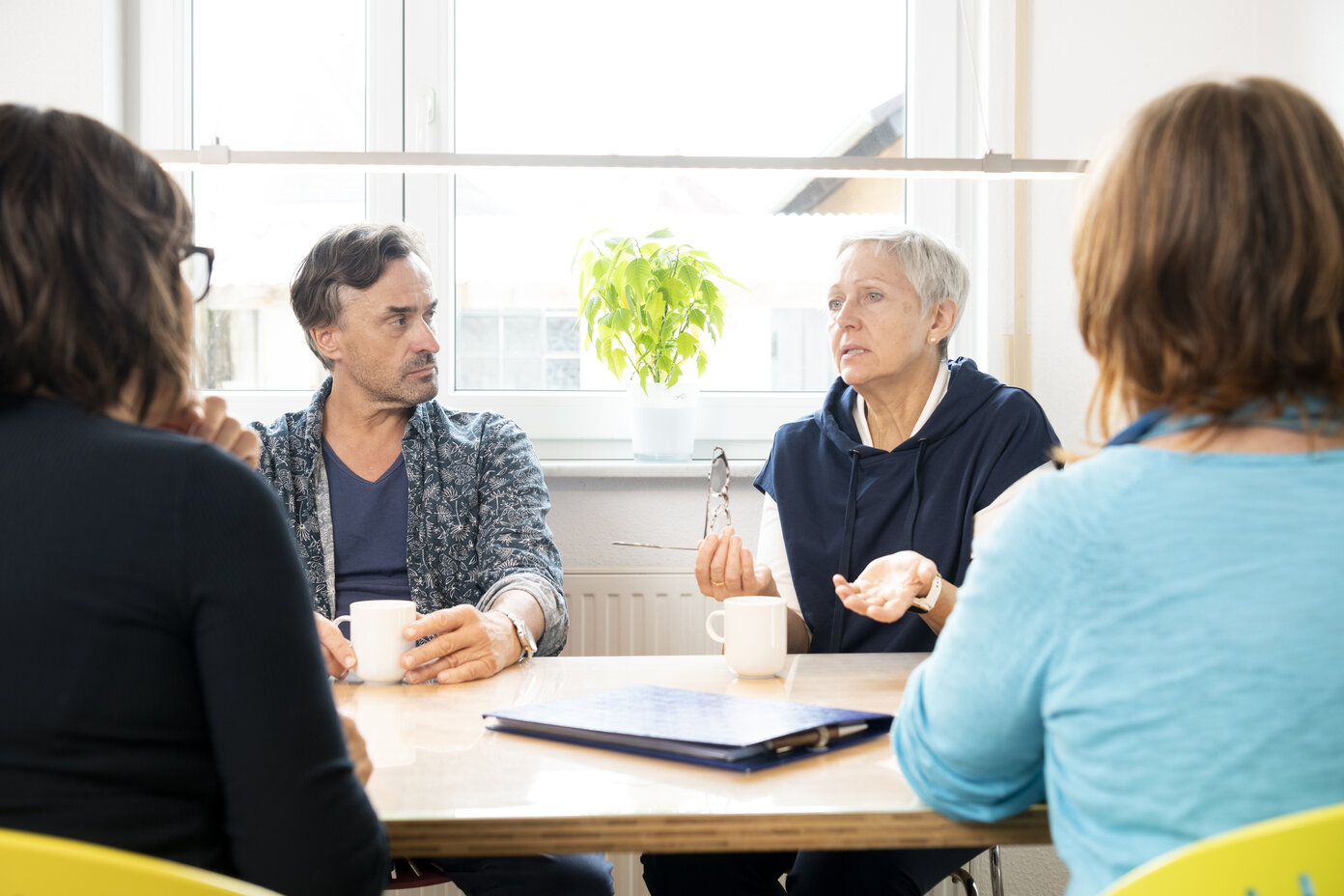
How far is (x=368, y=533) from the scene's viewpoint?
1.99 metres

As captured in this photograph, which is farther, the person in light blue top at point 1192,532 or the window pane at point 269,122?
the window pane at point 269,122

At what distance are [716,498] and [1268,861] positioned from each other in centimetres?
180

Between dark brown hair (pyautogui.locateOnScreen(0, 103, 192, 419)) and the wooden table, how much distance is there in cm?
42

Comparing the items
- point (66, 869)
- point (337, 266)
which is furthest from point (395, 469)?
point (66, 869)

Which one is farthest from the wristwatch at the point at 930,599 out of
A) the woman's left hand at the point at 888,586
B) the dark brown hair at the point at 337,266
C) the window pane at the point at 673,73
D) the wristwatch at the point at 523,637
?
the window pane at the point at 673,73

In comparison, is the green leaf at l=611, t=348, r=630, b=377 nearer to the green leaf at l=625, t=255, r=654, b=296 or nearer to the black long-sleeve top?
the green leaf at l=625, t=255, r=654, b=296

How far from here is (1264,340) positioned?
788mm

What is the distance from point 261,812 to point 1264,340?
0.78m

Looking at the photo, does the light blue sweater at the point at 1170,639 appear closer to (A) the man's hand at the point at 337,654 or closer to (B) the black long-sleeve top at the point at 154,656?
(B) the black long-sleeve top at the point at 154,656

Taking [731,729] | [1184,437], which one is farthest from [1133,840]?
[731,729]

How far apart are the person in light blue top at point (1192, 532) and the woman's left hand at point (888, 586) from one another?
0.56 metres

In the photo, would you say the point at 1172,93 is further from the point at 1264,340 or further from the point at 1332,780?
the point at 1332,780

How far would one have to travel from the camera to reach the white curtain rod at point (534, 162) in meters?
1.68

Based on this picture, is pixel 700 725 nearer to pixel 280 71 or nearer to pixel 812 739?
pixel 812 739
